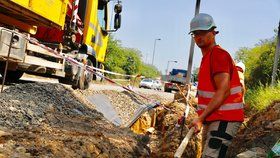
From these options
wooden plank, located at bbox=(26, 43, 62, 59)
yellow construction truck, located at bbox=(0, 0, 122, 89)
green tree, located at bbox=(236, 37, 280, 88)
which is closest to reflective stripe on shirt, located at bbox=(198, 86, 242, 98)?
yellow construction truck, located at bbox=(0, 0, 122, 89)

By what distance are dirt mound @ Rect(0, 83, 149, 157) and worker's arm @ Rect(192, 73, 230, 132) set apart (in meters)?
1.51

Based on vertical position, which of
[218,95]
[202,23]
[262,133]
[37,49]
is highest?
[202,23]

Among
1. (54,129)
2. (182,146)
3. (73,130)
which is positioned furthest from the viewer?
(73,130)

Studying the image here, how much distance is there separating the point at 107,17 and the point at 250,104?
4.94m

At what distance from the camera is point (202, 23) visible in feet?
12.2

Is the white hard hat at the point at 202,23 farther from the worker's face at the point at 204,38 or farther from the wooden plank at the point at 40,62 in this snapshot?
the wooden plank at the point at 40,62

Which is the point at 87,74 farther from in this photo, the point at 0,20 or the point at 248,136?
the point at 248,136

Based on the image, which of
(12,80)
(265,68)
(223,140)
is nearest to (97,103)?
(12,80)

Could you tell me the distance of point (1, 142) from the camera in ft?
13.9

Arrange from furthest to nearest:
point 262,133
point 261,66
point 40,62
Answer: point 261,66, point 40,62, point 262,133

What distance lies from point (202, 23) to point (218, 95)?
62 cm

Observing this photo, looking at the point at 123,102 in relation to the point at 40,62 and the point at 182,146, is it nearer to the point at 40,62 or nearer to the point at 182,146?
the point at 40,62

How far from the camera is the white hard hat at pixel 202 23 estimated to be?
12.1 ft

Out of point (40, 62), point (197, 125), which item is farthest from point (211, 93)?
point (40, 62)
